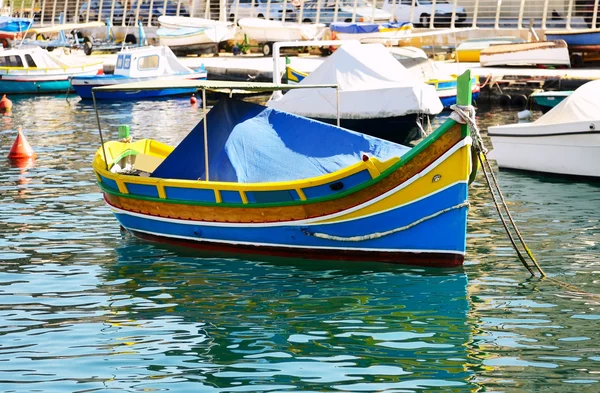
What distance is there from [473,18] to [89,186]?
1287 inches

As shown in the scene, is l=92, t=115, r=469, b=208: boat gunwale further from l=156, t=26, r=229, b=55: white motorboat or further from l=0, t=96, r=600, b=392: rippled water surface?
l=156, t=26, r=229, b=55: white motorboat

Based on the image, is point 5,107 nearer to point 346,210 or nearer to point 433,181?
point 346,210

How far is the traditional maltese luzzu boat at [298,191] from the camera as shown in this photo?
42.7 feet

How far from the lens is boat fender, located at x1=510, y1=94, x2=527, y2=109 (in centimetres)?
3326

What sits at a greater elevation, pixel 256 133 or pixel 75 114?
pixel 256 133

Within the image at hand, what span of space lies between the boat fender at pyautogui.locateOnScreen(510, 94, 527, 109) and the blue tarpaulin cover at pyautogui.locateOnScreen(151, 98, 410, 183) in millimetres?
A: 19289

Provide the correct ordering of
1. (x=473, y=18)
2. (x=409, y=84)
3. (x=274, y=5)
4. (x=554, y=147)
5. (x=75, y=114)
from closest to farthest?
(x=554, y=147), (x=409, y=84), (x=75, y=114), (x=473, y=18), (x=274, y=5)

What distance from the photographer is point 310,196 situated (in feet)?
44.9

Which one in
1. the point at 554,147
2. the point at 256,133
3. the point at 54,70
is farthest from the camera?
the point at 54,70

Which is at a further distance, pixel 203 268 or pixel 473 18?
pixel 473 18

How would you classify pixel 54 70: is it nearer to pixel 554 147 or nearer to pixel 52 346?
pixel 554 147

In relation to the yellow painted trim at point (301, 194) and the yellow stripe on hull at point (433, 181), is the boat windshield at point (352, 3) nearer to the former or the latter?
the yellow painted trim at point (301, 194)

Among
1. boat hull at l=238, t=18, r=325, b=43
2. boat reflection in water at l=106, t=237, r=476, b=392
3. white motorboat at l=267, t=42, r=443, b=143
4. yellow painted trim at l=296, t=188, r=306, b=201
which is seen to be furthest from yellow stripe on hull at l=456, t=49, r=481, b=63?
yellow painted trim at l=296, t=188, r=306, b=201

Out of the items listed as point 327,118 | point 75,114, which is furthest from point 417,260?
point 75,114
